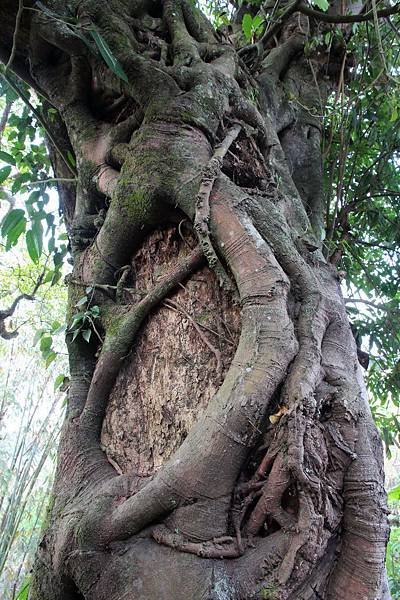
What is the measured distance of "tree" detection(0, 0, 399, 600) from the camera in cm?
102

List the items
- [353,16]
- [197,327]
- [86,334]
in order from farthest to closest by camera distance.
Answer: [353,16], [86,334], [197,327]

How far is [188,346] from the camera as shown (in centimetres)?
133

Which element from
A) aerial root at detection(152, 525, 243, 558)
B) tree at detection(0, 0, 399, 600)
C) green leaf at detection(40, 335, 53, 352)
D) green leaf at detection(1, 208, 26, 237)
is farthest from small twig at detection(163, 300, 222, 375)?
green leaf at detection(1, 208, 26, 237)

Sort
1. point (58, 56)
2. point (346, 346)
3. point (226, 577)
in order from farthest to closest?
point (58, 56) → point (346, 346) → point (226, 577)

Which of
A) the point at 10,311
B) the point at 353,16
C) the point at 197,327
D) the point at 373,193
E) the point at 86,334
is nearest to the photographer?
the point at 197,327

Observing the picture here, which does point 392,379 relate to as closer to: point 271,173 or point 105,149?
point 271,173

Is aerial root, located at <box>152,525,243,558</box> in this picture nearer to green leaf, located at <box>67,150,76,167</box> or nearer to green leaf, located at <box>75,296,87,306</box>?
green leaf, located at <box>75,296,87,306</box>

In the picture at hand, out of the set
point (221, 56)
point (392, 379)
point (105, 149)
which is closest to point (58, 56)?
point (105, 149)

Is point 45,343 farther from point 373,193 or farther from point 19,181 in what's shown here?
point 373,193

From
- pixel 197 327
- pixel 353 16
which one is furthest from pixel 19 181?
pixel 353 16

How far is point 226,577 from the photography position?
3.13ft

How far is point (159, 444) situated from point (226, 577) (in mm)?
370

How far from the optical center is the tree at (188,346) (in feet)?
3.35

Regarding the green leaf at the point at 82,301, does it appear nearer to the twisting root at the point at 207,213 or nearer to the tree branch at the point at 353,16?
the twisting root at the point at 207,213
